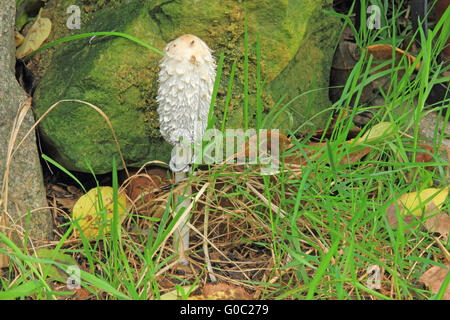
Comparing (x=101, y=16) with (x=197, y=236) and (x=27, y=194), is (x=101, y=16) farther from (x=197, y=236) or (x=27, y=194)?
(x=197, y=236)

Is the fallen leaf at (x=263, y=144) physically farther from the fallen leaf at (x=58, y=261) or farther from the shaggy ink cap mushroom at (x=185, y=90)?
the fallen leaf at (x=58, y=261)

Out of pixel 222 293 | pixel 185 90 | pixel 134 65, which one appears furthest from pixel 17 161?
pixel 222 293

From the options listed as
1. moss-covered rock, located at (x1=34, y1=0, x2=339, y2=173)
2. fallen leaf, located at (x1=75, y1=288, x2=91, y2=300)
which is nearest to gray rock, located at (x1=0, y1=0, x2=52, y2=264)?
moss-covered rock, located at (x1=34, y1=0, x2=339, y2=173)

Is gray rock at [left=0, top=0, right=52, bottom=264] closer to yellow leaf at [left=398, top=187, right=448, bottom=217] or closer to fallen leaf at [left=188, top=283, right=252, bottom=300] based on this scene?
fallen leaf at [left=188, top=283, right=252, bottom=300]

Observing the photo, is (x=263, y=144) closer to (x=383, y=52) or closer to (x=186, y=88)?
(x=186, y=88)

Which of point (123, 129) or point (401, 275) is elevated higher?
point (123, 129)
